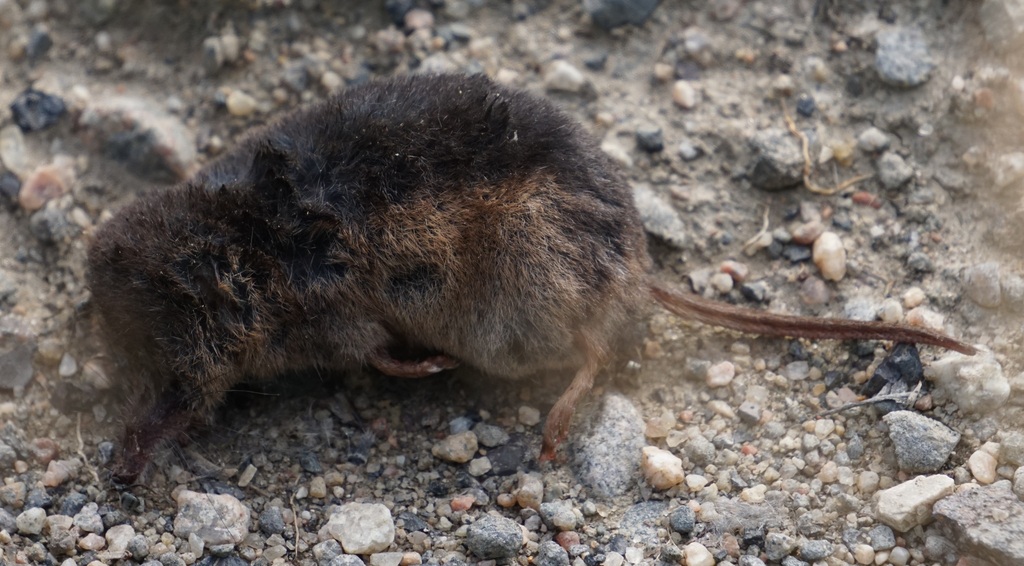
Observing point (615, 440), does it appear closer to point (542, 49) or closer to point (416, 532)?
point (416, 532)

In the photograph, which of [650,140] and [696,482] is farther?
[650,140]

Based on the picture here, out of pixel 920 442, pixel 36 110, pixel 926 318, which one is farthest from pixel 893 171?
pixel 36 110

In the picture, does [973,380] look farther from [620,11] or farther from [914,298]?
[620,11]

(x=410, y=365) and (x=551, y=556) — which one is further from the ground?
(x=410, y=365)

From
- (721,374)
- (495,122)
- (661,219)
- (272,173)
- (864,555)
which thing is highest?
(495,122)

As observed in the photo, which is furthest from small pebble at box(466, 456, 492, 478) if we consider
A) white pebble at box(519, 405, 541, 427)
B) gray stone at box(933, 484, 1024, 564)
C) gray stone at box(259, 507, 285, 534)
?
gray stone at box(933, 484, 1024, 564)

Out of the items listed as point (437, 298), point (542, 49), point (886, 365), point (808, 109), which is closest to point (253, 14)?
point (542, 49)

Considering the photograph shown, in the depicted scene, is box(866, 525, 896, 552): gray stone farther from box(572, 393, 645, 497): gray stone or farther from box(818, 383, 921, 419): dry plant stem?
box(572, 393, 645, 497): gray stone
